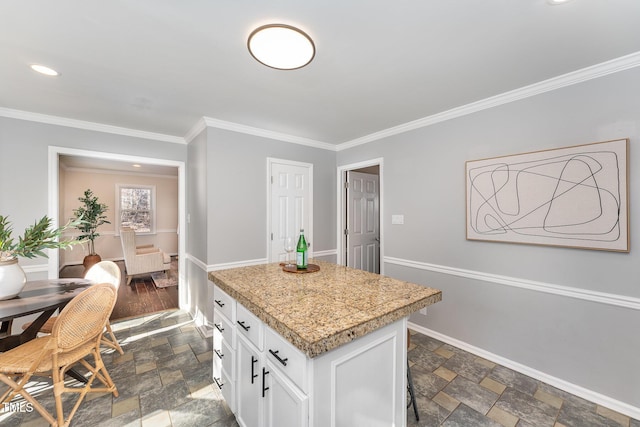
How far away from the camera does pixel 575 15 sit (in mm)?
1397

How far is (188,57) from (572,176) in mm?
2969

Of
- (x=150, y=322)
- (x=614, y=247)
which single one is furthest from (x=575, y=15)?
(x=150, y=322)

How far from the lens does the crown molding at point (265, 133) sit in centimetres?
294

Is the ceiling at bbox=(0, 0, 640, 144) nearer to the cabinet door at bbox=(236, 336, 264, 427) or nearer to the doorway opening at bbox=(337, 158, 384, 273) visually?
the doorway opening at bbox=(337, 158, 384, 273)

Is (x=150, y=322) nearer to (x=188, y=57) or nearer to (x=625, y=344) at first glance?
(x=188, y=57)

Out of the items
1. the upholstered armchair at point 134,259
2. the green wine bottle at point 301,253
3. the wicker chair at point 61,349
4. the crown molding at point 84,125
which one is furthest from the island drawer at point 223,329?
the upholstered armchair at point 134,259

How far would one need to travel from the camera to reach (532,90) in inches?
84.5

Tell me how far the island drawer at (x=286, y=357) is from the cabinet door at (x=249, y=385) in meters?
0.15

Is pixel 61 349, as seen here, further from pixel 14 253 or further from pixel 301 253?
pixel 301 253

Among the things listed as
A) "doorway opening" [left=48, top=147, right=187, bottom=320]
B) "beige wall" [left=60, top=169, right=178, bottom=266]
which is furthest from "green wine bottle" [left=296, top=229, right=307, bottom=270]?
"beige wall" [left=60, top=169, right=178, bottom=266]

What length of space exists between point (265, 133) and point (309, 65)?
1.58 meters

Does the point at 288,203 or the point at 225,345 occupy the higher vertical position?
the point at 288,203

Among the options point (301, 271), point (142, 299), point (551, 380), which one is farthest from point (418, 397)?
point (142, 299)

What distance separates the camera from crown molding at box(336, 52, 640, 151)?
1781 mm
